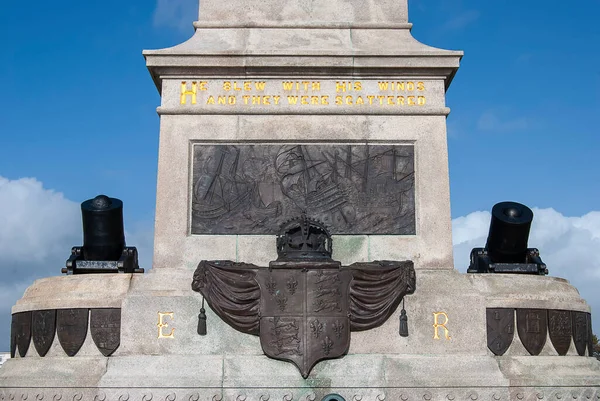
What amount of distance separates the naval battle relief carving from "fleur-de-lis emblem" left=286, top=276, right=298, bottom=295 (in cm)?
118

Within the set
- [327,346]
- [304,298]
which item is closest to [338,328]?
[327,346]

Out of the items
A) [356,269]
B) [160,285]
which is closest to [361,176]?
[356,269]

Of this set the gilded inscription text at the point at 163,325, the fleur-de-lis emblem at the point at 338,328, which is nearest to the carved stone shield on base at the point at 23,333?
the gilded inscription text at the point at 163,325

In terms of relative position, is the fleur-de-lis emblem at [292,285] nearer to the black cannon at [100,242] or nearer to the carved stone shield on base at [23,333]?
the black cannon at [100,242]

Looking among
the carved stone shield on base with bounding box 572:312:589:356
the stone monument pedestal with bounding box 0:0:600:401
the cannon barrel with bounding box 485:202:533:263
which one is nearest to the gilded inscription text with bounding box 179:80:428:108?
the stone monument pedestal with bounding box 0:0:600:401

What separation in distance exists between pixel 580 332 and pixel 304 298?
4281 millimetres

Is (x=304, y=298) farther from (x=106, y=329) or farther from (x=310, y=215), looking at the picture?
(x=106, y=329)

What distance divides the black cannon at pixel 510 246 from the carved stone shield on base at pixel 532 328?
1027 millimetres

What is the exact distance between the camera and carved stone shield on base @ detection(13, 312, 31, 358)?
42.6 ft

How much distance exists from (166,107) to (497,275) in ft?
19.1

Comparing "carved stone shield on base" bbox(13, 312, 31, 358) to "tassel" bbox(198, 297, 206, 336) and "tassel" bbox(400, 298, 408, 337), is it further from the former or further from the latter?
"tassel" bbox(400, 298, 408, 337)

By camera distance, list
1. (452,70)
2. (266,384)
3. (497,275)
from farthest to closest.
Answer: (452,70) < (497,275) < (266,384)

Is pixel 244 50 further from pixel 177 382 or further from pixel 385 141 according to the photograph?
pixel 177 382

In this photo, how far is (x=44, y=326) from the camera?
42.0 feet
